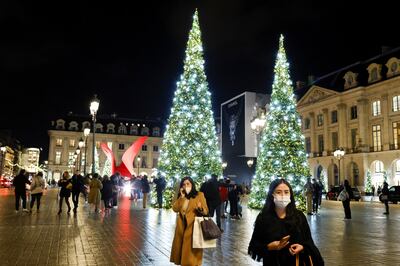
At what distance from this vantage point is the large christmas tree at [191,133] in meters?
22.3

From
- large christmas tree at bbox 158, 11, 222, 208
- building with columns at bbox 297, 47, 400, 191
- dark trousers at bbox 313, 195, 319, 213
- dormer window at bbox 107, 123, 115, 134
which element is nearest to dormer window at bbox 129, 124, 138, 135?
dormer window at bbox 107, 123, 115, 134

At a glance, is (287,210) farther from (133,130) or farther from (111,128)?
(133,130)

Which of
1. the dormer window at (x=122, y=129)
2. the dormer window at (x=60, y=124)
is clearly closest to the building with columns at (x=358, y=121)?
the dormer window at (x=122, y=129)

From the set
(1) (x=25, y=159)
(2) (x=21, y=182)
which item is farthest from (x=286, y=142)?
(1) (x=25, y=159)

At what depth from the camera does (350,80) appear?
55.1 m

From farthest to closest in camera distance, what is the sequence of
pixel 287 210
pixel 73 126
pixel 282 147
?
pixel 73 126, pixel 282 147, pixel 287 210

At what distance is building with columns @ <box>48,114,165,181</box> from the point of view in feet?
301

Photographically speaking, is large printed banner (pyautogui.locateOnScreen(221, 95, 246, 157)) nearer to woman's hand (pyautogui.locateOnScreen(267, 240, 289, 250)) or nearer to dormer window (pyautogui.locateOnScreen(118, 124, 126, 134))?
dormer window (pyautogui.locateOnScreen(118, 124, 126, 134))

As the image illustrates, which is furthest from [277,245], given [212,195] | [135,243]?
[212,195]

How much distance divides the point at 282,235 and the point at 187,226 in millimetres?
2636

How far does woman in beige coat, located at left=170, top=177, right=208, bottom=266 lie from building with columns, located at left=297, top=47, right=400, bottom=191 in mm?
41468

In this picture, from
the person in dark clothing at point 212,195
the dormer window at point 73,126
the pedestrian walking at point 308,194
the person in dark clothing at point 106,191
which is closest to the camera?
the person in dark clothing at point 212,195

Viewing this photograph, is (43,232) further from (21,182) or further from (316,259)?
(316,259)

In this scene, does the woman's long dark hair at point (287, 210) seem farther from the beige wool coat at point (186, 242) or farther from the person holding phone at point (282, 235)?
the beige wool coat at point (186, 242)
